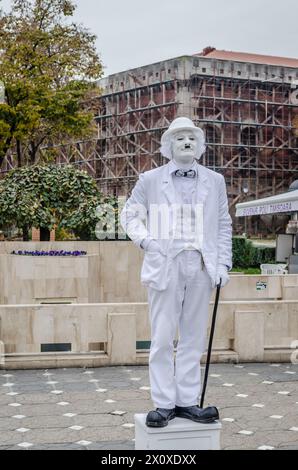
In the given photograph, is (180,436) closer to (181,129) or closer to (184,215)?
(184,215)

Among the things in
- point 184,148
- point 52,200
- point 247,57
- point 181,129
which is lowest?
point 184,148

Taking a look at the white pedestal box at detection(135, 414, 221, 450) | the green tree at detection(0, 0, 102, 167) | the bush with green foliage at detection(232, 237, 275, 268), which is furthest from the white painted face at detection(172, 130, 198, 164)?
the bush with green foliage at detection(232, 237, 275, 268)

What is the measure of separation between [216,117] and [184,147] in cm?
3746

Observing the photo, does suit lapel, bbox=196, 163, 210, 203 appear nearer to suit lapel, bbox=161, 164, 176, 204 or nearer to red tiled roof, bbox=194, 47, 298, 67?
suit lapel, bbox=161, 164, 176, 204

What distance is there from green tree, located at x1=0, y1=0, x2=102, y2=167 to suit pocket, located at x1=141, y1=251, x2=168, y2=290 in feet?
68.3

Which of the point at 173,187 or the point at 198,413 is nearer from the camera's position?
the point at 198,413

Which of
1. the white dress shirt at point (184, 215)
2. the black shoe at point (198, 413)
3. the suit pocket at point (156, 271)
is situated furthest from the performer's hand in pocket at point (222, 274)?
the black shoe at point (198, 413)

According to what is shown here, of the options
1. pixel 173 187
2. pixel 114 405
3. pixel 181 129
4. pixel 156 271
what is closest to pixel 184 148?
pixel 181 129

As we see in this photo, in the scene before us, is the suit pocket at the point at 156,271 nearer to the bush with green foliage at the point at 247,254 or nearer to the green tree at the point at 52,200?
the green tree at the point at 52,200

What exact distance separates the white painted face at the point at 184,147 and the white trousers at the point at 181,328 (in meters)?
0.70

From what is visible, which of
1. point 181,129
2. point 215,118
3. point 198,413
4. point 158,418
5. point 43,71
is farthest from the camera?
point 215,118

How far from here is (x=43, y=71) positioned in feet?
88.6

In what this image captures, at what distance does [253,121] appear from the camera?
43.7 m

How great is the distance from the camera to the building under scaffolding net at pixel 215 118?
1650 inches
